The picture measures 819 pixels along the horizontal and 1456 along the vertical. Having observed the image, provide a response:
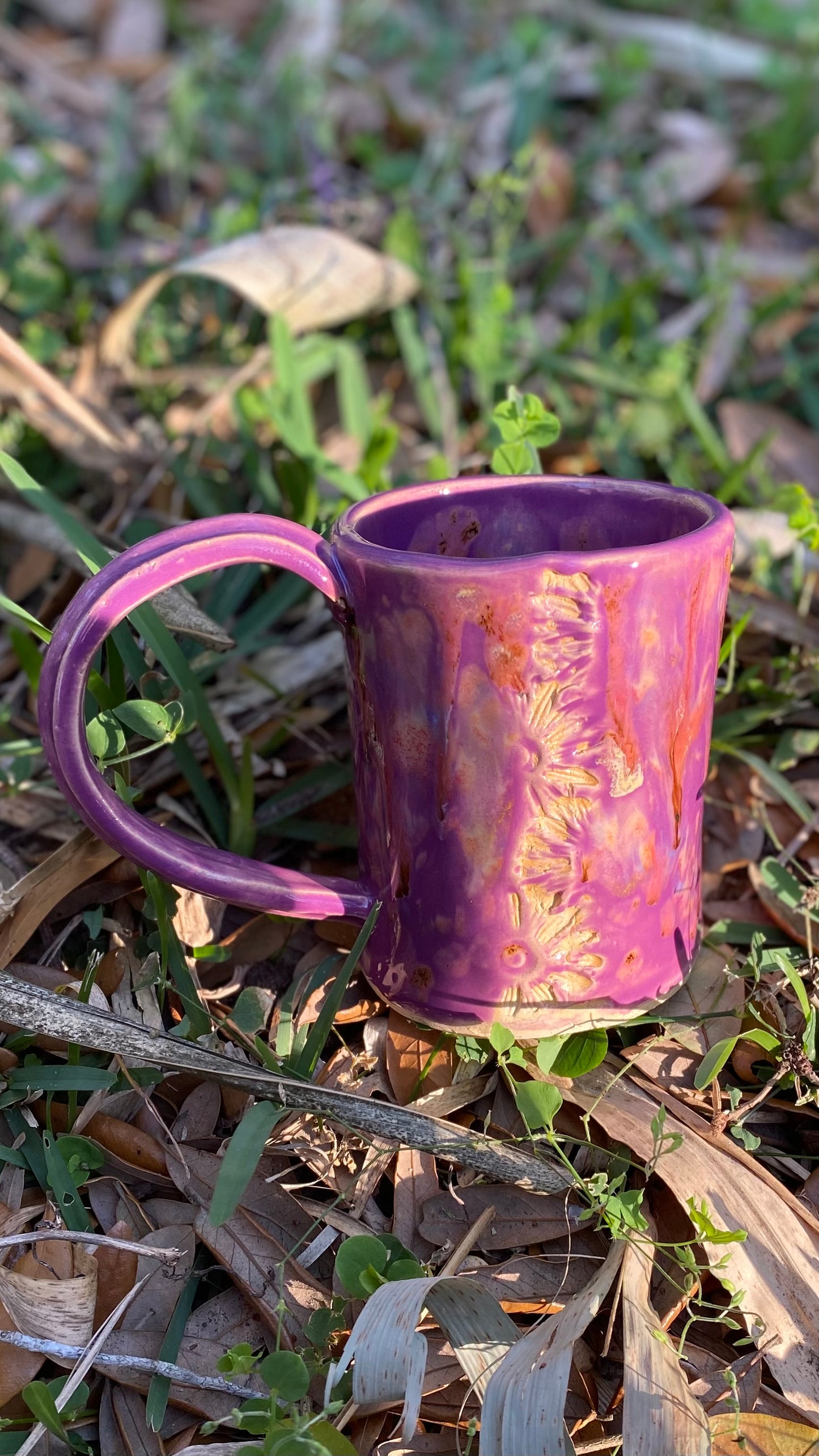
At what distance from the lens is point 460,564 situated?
0.87 metres

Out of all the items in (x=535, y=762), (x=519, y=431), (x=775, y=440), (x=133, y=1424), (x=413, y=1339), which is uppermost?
(x=519, y=431)

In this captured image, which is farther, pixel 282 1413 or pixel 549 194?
pixel 549 194

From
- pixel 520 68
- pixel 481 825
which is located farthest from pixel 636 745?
pixel 520 68

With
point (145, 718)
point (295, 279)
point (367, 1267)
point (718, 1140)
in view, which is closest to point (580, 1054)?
point (718, 1140)

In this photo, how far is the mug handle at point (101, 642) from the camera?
2.96 feet

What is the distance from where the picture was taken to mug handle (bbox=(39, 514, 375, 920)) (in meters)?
0.90

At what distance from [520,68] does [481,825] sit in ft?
6.83

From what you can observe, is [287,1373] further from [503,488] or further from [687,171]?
[687,171]

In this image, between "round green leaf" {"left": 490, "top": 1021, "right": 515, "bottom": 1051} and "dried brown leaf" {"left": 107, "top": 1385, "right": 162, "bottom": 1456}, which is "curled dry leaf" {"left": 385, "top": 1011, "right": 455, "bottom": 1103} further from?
"dried brown leaf" {"left": 107, "top": 1385, "right": 162, "bottom": 1456}

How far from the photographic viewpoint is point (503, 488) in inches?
43.4

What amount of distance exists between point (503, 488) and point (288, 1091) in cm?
55

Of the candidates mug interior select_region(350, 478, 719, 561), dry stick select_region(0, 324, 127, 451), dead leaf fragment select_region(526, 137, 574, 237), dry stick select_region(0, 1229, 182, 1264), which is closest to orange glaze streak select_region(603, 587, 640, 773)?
mug interior select_region(350, 478, 719, 561)

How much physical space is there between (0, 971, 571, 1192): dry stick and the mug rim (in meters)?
0.43

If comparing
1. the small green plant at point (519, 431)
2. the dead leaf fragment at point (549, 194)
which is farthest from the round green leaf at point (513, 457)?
the dead leaf fragment at point (549, 194)
